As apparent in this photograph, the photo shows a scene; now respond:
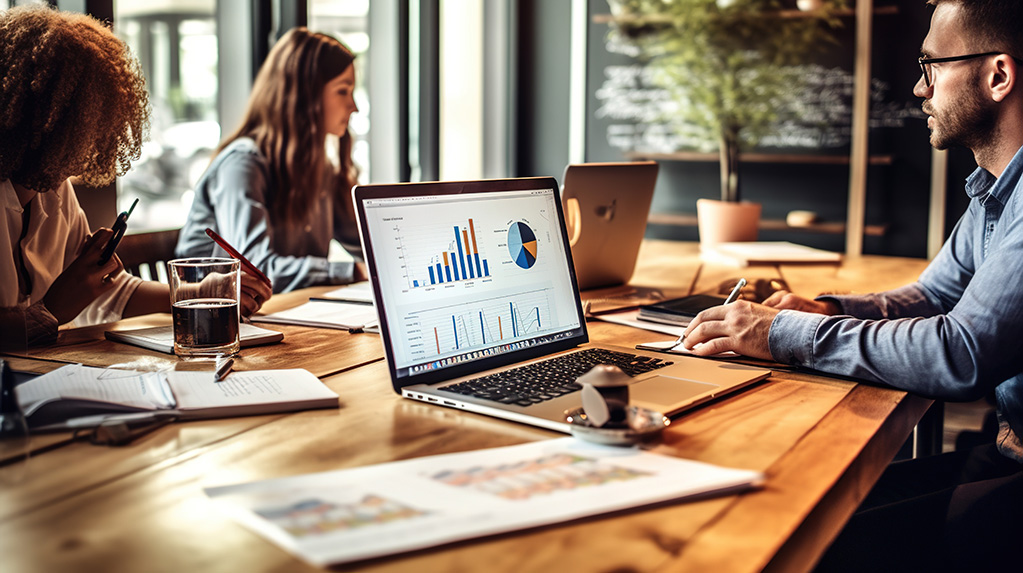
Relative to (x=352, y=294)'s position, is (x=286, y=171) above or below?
above

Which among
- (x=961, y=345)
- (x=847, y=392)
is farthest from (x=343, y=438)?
(x=961, y=345)

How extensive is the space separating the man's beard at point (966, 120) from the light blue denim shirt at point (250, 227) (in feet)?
4.39

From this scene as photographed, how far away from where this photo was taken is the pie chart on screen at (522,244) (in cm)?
129

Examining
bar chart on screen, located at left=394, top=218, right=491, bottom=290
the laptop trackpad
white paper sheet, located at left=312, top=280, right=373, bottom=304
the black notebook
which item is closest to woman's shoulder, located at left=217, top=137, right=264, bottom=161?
white paper sheet, located at left=312, top=280, right=373, bottom=304

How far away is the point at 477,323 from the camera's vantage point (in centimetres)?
121

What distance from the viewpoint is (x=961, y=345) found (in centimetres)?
119

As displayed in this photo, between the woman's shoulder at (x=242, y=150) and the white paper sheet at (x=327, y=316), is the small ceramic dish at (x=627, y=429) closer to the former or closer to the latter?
the white paper sheet at (x=327, y=316)

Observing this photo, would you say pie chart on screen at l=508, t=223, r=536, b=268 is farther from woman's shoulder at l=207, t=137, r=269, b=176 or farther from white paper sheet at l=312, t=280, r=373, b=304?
woman's shoulder at l=207, t=137, r=269, b=176

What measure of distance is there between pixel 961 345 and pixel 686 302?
59cm

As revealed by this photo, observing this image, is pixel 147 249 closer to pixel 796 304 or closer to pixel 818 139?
pixel 796 304

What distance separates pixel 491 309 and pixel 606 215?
90 cm

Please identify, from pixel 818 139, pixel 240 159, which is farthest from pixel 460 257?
pixel 818 139

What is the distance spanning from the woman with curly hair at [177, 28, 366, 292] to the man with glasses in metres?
1.36

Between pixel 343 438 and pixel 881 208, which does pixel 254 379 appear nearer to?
pixel 343 438
